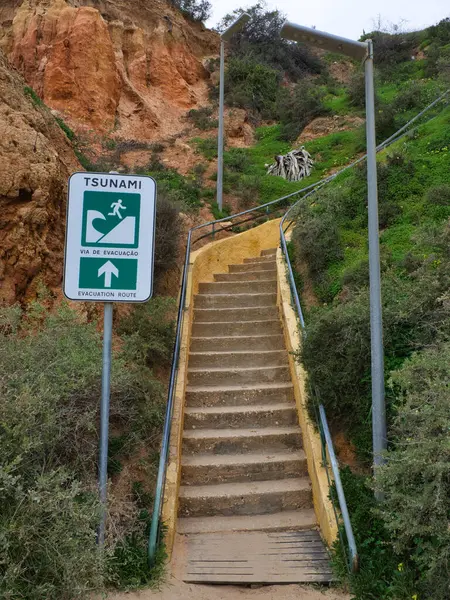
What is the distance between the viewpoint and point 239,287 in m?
10.4

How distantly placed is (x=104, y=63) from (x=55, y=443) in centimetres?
2136

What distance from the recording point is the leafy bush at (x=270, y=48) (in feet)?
99.5

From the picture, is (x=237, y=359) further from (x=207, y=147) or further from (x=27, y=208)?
(x=207, y=147)

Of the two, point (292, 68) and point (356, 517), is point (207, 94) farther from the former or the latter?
point (356, 517)

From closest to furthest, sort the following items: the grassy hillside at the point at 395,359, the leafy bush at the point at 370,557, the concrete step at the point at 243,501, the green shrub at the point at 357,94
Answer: the grassy hillside at the point at 395,359
the leafy bush at the point at 370,557
the concrete step at the point at 243,501
the green shrub at the point at 357,94

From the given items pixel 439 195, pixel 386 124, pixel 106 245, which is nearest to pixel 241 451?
pixel 106 245

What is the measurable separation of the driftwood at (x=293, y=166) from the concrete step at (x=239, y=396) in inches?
495

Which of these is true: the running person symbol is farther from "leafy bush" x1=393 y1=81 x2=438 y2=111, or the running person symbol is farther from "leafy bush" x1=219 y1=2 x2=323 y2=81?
"leafy bush" x1=219 y1=2 x2=323 y2=81

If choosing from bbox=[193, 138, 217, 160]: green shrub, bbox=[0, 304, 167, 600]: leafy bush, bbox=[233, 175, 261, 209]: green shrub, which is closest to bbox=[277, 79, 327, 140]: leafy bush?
bbox=[193, 138, 217, 160]: green shrub

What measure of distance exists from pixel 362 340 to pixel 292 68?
28.7 meters

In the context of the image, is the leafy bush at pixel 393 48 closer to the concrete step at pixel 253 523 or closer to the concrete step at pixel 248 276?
the concrete step at pixel 248 276

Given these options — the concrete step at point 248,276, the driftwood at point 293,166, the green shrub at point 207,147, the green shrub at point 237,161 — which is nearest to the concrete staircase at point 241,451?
the concrete step at point 248,276

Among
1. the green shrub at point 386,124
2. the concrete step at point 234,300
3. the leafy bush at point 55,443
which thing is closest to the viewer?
the leafy bush at point 55,443

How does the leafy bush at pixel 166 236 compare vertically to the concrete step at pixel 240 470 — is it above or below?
above
